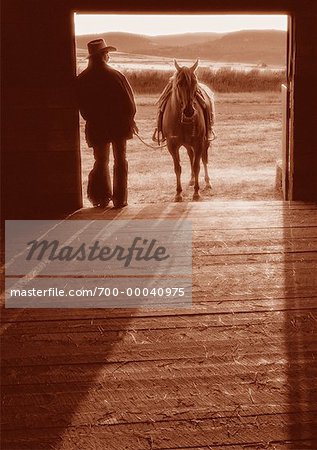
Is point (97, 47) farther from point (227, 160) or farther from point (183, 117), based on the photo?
point (227, 160)

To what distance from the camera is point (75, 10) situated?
603 centimetres

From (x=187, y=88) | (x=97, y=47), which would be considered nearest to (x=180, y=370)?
(x=97, y=47)

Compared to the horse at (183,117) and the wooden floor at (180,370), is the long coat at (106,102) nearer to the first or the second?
the horse at (183,117)

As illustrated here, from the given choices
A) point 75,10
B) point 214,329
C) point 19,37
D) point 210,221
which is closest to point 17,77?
point 19,37

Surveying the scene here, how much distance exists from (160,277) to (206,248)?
0.77 metres

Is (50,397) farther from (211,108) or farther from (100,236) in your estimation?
(211,108)

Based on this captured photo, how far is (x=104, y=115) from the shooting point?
6422 mm

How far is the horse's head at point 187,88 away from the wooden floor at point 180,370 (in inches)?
159

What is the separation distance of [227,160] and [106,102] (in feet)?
28.9

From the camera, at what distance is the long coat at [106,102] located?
6.24 metres

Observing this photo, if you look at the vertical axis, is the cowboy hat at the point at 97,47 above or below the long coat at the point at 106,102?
above

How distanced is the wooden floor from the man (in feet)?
7.39

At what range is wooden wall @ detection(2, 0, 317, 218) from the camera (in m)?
6.03

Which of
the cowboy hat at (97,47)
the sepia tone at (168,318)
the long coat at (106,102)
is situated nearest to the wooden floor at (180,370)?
the sepia tone at (168,318)
